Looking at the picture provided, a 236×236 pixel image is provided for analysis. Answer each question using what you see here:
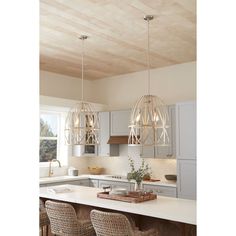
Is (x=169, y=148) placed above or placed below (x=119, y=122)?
below

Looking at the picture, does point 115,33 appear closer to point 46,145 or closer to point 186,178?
point 186,178

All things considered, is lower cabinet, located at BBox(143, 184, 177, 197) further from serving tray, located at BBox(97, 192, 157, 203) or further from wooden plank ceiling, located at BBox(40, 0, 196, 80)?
wooden plank ceiling, located at BBox(40, 0, 196, 80)

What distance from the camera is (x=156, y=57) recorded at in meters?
4.89

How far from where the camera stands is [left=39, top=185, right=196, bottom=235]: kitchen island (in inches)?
107

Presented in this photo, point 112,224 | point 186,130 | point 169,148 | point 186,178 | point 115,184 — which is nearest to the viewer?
point 112,224

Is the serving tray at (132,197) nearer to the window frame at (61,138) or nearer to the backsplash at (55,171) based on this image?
the backsplash at (55,171)

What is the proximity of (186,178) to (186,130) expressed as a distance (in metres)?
0.69

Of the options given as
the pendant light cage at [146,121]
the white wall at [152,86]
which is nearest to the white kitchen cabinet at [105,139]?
the white wall at [152,86]

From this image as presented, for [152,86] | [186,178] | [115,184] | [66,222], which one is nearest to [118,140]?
[115,184]

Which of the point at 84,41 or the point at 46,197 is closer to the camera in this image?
the point at 46,197

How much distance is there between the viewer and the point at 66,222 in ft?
9.95
